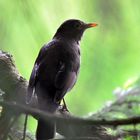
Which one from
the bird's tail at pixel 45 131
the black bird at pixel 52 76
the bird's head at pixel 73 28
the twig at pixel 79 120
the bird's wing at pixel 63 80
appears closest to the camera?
the twig at pixel 79 120

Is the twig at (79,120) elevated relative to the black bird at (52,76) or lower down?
lower down

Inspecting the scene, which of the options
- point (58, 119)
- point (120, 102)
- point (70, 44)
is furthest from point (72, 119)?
point (70, 44)

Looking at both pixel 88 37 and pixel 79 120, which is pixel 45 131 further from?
pixel 88 37

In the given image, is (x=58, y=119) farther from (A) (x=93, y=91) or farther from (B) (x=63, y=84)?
(A) (x=93, y=91)

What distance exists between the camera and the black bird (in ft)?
9.86

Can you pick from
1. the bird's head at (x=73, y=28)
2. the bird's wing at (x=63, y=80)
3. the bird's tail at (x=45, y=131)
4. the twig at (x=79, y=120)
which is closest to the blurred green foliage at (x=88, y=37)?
the bird's head at (x=73, y=28)

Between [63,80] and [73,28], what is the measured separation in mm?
1827

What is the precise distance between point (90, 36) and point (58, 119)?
367 centimetres

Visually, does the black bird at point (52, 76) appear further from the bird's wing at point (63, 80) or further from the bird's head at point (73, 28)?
the bird's head at point (73, 28)

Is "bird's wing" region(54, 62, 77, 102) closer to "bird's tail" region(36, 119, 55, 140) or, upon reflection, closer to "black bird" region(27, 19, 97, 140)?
"black bird" region(27, 19, 97, 140)

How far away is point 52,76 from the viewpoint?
345cm

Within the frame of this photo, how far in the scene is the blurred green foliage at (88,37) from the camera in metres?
2.64

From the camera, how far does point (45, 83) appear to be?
3.37 meters

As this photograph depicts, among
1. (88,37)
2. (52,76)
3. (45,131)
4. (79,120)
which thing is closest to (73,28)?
(88,37)
